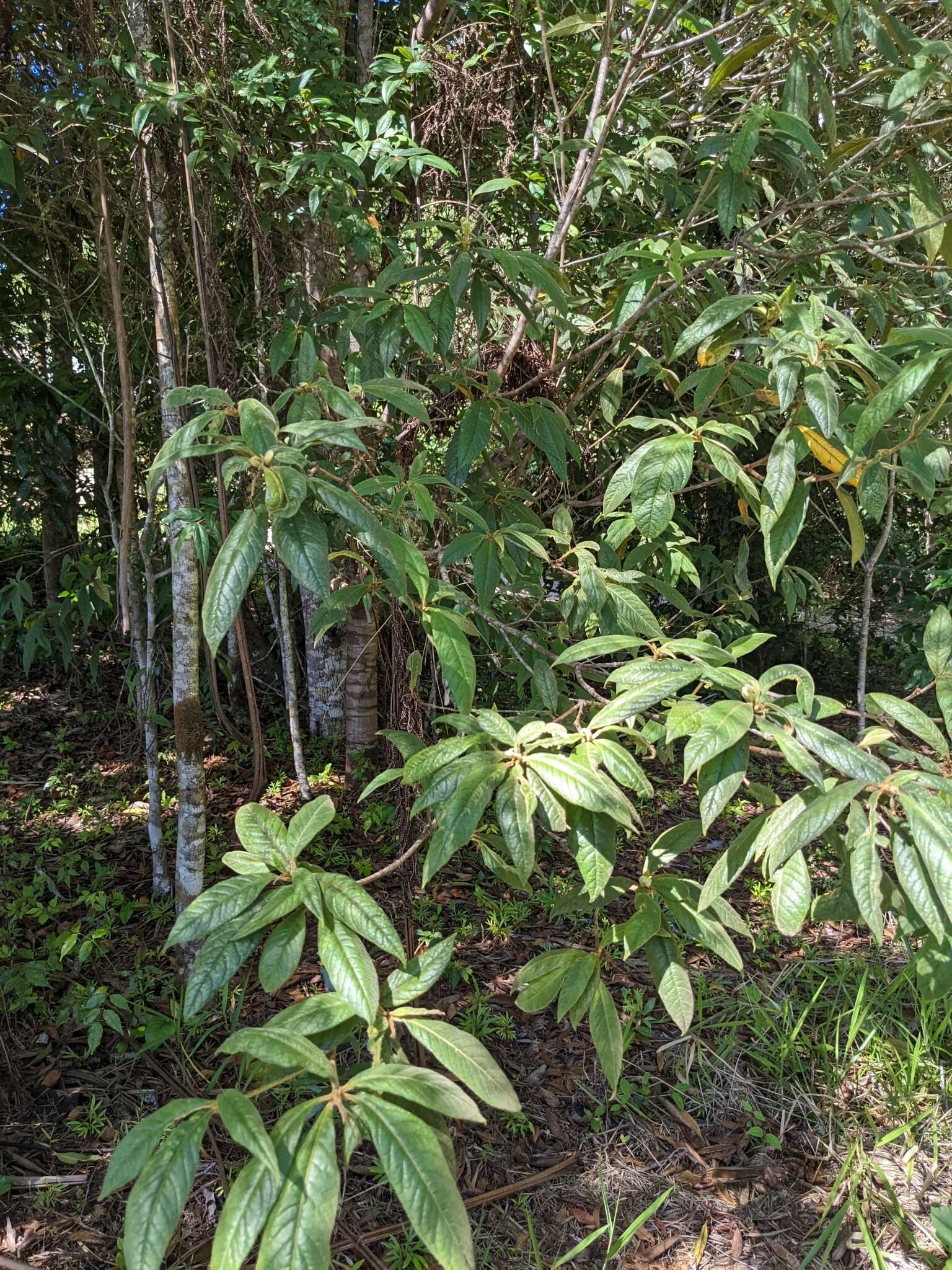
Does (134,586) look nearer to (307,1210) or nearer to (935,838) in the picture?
(307,1210)

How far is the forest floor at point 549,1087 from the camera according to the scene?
1.69 meters

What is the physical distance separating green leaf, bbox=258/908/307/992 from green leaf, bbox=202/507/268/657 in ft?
1.18

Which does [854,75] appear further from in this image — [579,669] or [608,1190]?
[608,1190]

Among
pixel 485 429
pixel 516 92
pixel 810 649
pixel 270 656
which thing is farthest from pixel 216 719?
pixel 810 649

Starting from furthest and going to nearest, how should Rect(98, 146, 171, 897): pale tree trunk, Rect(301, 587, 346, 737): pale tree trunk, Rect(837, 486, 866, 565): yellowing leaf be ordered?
1. Rect(301, 587, 346, 737): pale tree trunk
2. Rect(98, 146, 171, 897): pale tree trunk
3. Rect(837, 486, 866, 565): yellowing leaf

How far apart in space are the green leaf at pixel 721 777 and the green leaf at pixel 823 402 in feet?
1.62

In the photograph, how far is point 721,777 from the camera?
104 centimetres

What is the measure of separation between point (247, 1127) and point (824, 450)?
4.27ft

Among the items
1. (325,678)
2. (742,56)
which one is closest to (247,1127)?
(742,56)

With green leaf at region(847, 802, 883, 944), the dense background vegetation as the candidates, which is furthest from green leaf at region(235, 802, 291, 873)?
green leaf at region(847, 802, 883, 944)

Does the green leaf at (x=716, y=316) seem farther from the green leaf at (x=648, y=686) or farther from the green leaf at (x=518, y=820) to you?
the green leaf at (x=518, y=820)

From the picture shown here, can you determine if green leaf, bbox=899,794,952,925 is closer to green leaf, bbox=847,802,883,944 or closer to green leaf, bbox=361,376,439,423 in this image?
green leaf, bbox=847,802,883,944

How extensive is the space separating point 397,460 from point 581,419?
607 mm

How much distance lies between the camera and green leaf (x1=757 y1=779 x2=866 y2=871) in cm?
96
